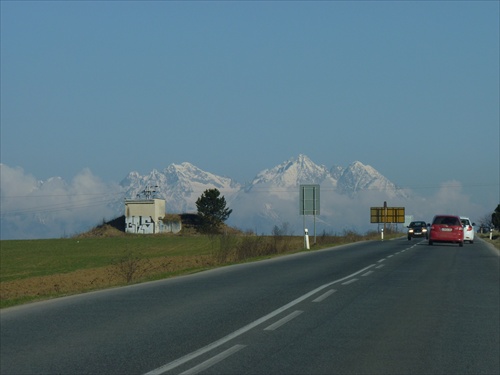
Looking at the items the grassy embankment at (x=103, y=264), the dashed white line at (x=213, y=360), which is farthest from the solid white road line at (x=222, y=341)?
the grassy embankment at (x=103, y=264)

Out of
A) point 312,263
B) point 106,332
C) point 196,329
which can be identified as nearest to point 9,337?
point 106,332

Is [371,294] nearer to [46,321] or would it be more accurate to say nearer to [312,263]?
[46,321]

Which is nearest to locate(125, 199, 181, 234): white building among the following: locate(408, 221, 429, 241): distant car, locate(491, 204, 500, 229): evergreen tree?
locate(408, 221, 429, 241): distant car

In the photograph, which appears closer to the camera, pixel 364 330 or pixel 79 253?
pixel 364 330

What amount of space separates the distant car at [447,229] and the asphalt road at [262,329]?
97.8ft

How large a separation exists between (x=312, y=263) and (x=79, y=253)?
133 ft

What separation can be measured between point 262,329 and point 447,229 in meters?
40.4

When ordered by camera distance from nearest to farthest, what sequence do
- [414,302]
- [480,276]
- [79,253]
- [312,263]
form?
[414,302] < [480,276] < [312,263] < [79,253]

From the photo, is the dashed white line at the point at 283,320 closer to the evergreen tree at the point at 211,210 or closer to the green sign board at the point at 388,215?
the evergreen tree at the point at 211,210

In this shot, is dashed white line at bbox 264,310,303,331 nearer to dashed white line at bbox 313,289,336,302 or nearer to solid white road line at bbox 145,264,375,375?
solid white road line at bbox 145,264,375,375

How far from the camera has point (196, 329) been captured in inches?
505

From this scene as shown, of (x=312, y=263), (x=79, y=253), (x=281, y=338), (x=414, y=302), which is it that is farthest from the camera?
(x=79, y=253)

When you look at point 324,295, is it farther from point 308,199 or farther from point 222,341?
point 308,199

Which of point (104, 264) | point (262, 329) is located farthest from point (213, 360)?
point (104, 264)
